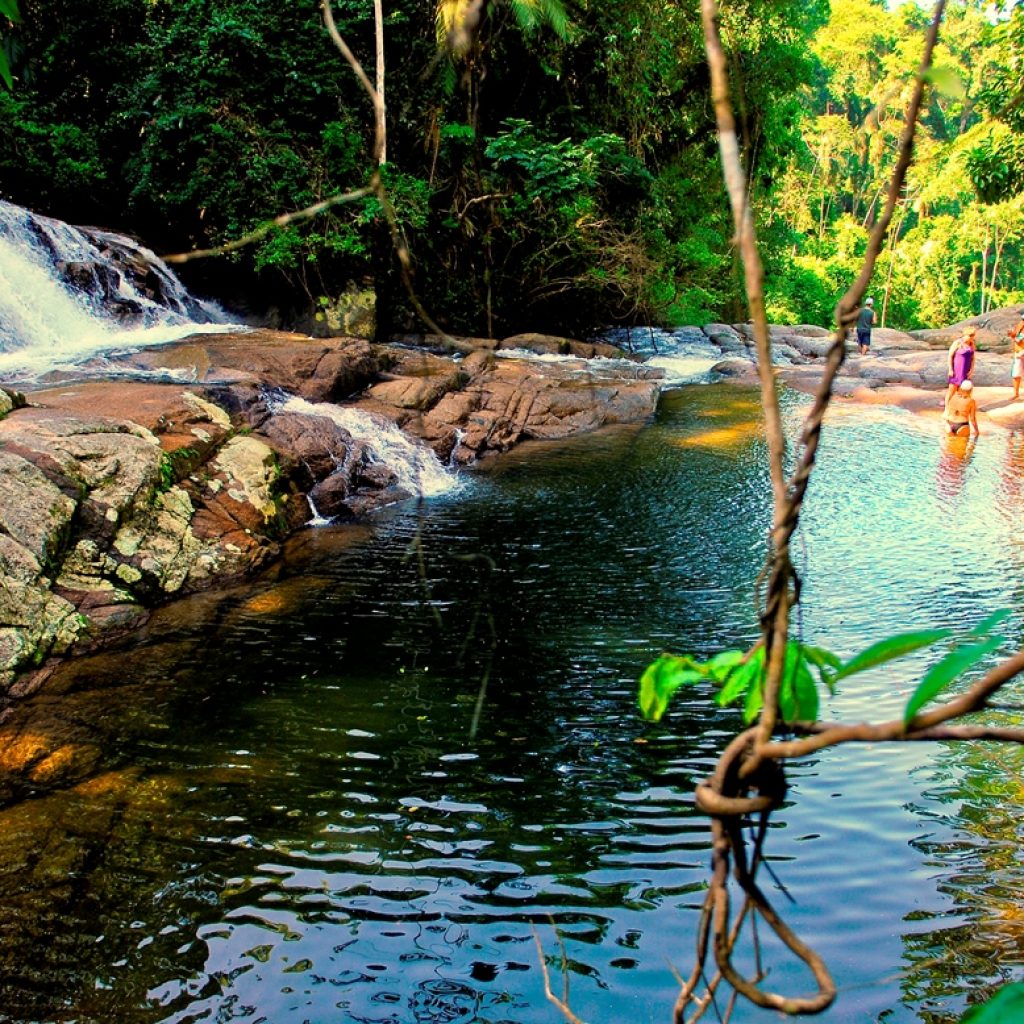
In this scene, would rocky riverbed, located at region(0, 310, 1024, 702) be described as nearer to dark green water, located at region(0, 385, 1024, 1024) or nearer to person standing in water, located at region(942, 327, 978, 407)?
dark green water, located at region(0, 385, 1024, 1024)

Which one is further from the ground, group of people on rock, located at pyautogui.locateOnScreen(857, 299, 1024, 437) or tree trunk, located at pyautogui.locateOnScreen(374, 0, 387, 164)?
tree trunk, located at pyautogui.locateOnScreen(374, 0, 387, 164)

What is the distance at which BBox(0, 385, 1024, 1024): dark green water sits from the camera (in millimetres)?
3057

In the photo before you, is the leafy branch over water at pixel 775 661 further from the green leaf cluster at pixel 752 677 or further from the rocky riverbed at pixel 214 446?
the rocky riverbed at pixel 214 446

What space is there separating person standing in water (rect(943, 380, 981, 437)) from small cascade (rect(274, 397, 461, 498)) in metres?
7.40

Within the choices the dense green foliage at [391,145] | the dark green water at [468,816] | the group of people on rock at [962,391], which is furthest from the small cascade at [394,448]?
Answer: the group of people on rock at [962,391]

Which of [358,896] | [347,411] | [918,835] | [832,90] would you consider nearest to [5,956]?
[358,896]

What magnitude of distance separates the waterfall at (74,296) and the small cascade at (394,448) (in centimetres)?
301

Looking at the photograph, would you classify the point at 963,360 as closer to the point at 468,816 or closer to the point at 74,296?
the point at 468,816

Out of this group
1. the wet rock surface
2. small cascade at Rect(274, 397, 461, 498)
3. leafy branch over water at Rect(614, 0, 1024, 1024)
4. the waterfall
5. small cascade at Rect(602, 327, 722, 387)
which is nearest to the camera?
leafy branch over water at Rect(614, 0, 1024, 1024)

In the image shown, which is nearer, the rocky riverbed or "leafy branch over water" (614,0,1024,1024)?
"leafy branch over water" (614,0,1024,1024)

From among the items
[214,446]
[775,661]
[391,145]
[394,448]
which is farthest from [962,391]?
[775,661]

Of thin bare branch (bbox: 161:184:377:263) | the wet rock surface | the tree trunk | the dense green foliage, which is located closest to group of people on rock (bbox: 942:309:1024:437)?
the dense green foliage

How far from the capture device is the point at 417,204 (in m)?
16.7

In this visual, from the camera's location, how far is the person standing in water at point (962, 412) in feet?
42.8
